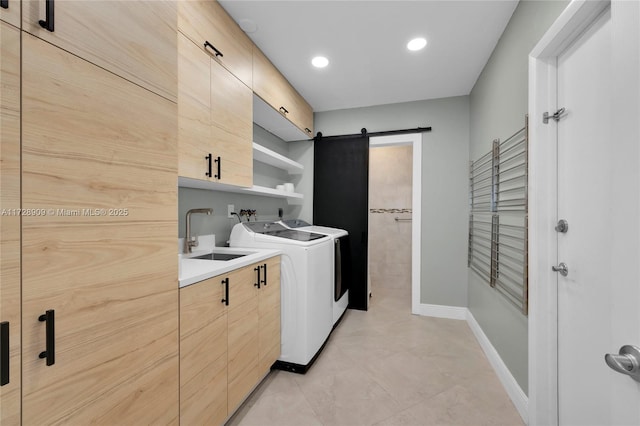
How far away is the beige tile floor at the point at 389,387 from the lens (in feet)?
5.11

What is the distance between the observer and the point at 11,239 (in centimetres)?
62

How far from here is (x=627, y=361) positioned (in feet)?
1.98

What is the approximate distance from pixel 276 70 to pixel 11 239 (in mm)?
2269

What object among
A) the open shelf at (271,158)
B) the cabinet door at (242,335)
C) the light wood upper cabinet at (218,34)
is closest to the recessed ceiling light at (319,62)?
the light wood upper cabinet at (218,34)

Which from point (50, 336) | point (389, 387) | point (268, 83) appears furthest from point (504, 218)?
point (50, 336)

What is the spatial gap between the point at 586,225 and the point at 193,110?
1.94 metres

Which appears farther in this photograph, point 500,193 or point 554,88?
point 500,193

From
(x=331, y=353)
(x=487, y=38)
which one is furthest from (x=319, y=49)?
(x=331, y=353)

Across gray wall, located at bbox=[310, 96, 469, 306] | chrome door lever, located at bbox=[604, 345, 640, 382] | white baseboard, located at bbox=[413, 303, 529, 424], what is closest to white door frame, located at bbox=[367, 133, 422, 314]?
gray wall, located at bbox=[310, 96, 469, 306]

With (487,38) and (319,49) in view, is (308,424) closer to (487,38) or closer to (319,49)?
(319,49)

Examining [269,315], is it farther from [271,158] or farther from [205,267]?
[271,158]

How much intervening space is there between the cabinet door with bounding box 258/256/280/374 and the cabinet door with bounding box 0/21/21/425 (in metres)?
1.14

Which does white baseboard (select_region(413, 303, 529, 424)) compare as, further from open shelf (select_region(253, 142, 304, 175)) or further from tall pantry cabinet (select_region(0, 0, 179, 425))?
open shelf (select_region(253, 142, 304, 175))

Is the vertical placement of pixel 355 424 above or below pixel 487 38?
below
